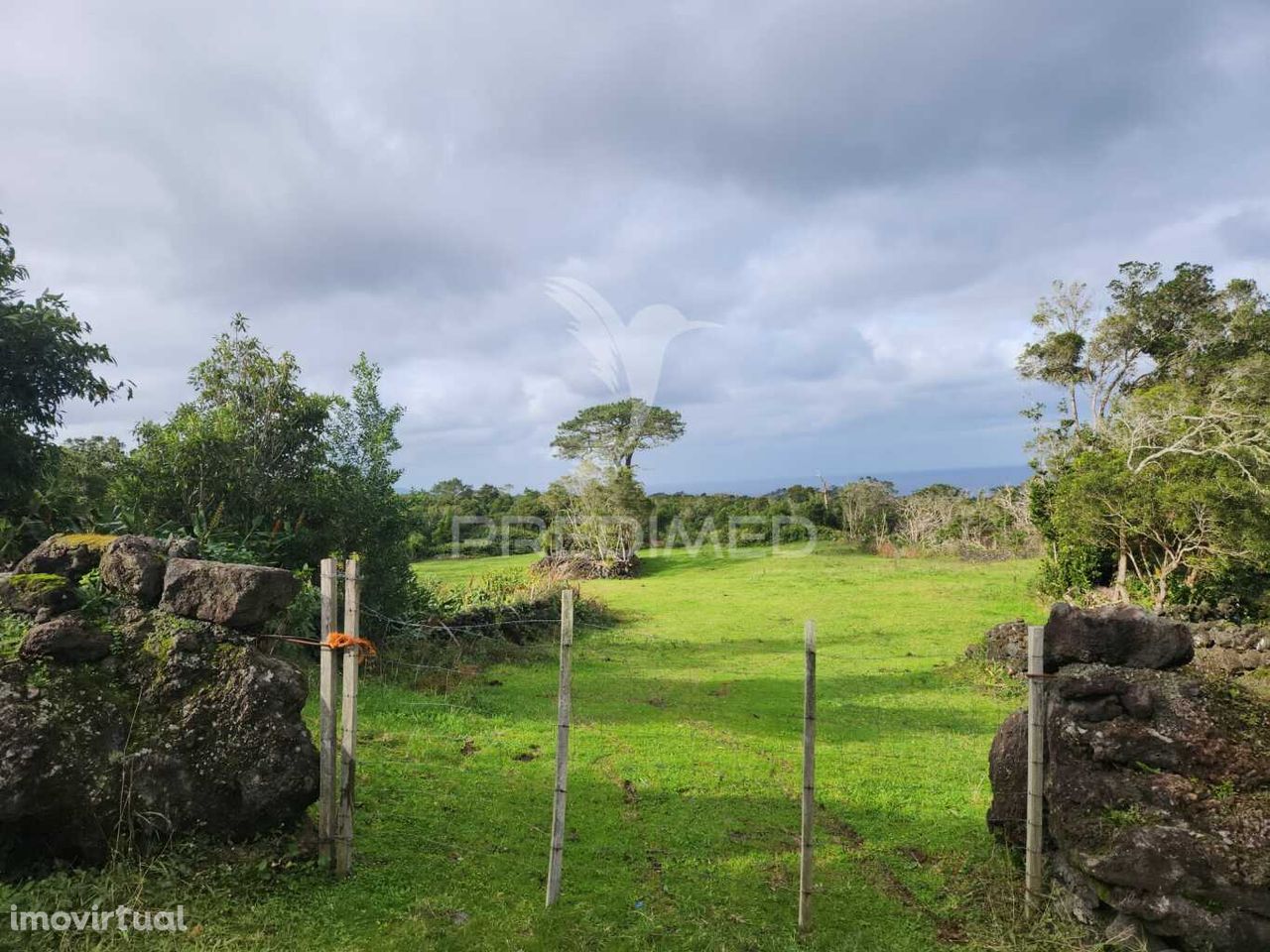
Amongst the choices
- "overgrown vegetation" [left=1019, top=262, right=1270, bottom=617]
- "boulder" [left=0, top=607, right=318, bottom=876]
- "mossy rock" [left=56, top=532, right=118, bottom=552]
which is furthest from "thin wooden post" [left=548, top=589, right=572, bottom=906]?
"overgrown vegetation" [left=1019, top=262, right=1270, bottom=617]

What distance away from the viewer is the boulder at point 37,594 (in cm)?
498

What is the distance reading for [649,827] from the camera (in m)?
6.25

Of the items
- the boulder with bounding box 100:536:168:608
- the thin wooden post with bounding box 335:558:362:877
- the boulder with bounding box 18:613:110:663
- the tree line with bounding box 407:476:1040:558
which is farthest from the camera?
the tree line with bounding box 407:476:1040:558

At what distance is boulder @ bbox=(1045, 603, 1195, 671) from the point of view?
17.0 feet

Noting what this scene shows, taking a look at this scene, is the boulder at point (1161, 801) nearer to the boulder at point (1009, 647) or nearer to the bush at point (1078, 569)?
the boulder at point (1009, 647)

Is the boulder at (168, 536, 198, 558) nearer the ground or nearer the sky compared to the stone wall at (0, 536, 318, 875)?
nearer the sky

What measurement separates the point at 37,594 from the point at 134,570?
0.58 m

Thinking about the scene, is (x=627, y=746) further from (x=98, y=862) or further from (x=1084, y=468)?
(x=1084, y=468)

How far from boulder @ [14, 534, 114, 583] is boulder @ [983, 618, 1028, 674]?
1268cm

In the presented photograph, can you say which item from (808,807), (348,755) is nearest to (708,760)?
(808,807)

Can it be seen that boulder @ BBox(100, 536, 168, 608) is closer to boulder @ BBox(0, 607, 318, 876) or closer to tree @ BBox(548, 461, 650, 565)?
boulder @ BBox(0, 607, 318, 876)

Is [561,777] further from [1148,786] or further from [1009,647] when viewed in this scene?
[1009,647]

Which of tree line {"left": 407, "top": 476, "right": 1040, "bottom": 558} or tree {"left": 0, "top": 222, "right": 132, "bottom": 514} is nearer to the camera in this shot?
tree {"left": 0, "top": 222, "right": 132, "bottom": 514}

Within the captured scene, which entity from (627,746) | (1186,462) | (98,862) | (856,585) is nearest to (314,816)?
(98,862)
